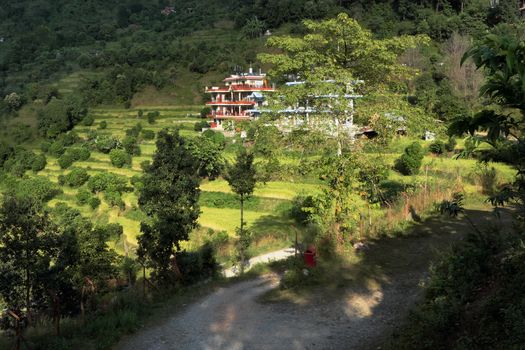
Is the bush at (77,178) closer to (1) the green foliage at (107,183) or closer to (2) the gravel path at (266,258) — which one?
(1) the green foliage at (107,183)

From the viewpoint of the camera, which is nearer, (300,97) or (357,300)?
(357,300)

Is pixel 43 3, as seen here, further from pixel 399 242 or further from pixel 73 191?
pixel 399 242

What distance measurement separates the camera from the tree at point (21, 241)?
347 inches

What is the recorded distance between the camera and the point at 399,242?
11945mm

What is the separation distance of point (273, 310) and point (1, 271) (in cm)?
529

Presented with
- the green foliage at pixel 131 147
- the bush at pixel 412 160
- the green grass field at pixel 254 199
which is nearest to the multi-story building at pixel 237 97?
the green grass field at pixel 254 199

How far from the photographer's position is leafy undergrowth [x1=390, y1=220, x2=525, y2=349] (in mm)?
5238

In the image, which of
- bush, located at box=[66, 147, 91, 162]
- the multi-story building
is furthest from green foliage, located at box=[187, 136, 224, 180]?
bush, located at box=[66, 147, 91, 162]

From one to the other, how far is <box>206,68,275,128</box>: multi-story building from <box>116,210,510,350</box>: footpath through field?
38058mm

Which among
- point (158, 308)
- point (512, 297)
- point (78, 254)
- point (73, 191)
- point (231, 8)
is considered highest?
point (231, 8)

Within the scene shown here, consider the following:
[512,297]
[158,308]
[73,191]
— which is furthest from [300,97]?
[73,191]

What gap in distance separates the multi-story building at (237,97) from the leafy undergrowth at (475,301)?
1631 inches

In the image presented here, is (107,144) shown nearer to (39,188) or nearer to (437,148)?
(39,188)

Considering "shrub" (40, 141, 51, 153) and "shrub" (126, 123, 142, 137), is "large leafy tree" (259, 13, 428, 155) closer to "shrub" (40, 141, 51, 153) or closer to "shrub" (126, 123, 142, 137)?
"shrub" (126, 123, 142, 137)
